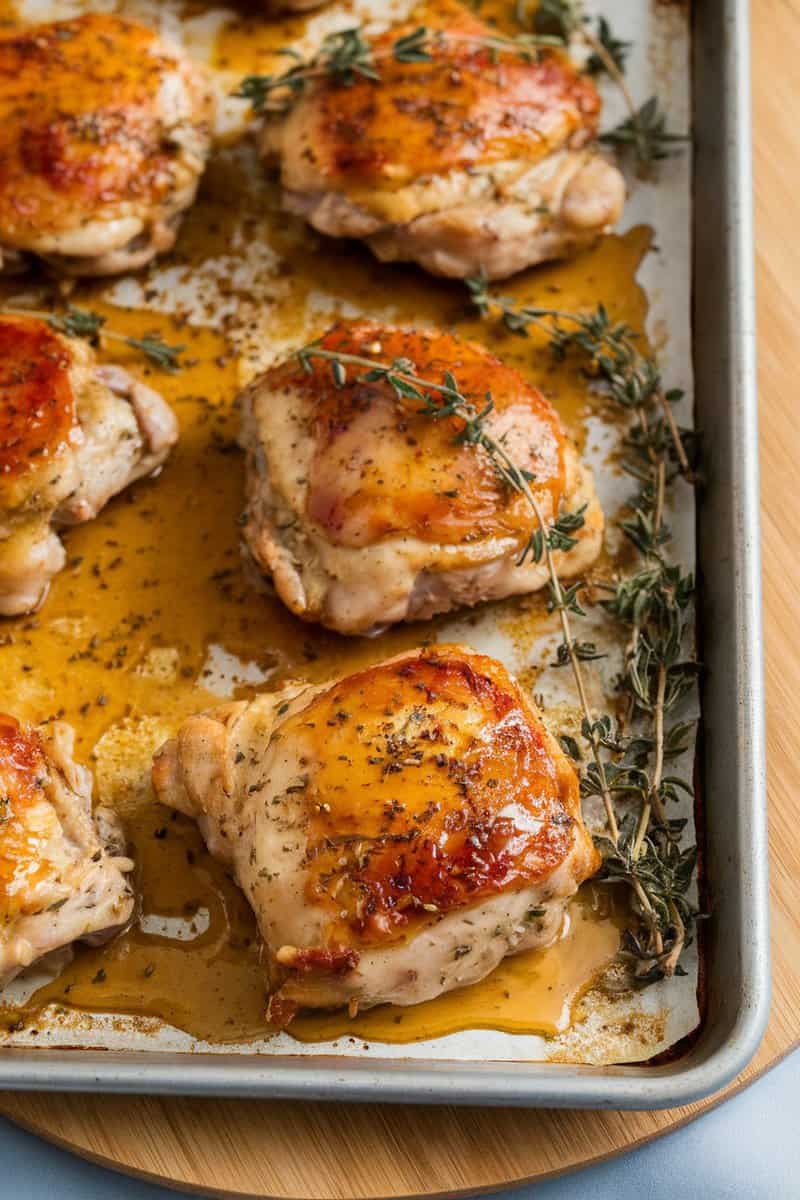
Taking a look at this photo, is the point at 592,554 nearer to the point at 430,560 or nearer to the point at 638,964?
the point at 430,560

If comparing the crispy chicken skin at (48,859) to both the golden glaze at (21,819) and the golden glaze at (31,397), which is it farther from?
the golden glaze at (31,397)

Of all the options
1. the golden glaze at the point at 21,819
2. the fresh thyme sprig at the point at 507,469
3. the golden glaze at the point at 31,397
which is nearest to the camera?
the golden glaze at the point at 21,819

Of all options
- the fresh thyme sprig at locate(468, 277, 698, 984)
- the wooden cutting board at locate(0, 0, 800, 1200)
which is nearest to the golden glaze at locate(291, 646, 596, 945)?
the fresh thyme sprig at locate(468, 277, 698, 984)

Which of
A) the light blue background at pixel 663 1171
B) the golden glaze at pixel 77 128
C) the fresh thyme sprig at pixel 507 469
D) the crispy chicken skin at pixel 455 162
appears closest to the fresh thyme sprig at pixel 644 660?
the fresh thyme sprig at pixel 507 469

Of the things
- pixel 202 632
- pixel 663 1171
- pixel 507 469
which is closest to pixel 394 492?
pixel 507 469

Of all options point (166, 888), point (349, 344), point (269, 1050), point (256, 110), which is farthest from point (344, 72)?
point (269, 1050)

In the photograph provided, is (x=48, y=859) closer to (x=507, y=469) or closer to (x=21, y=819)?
(x=21, y=819)
